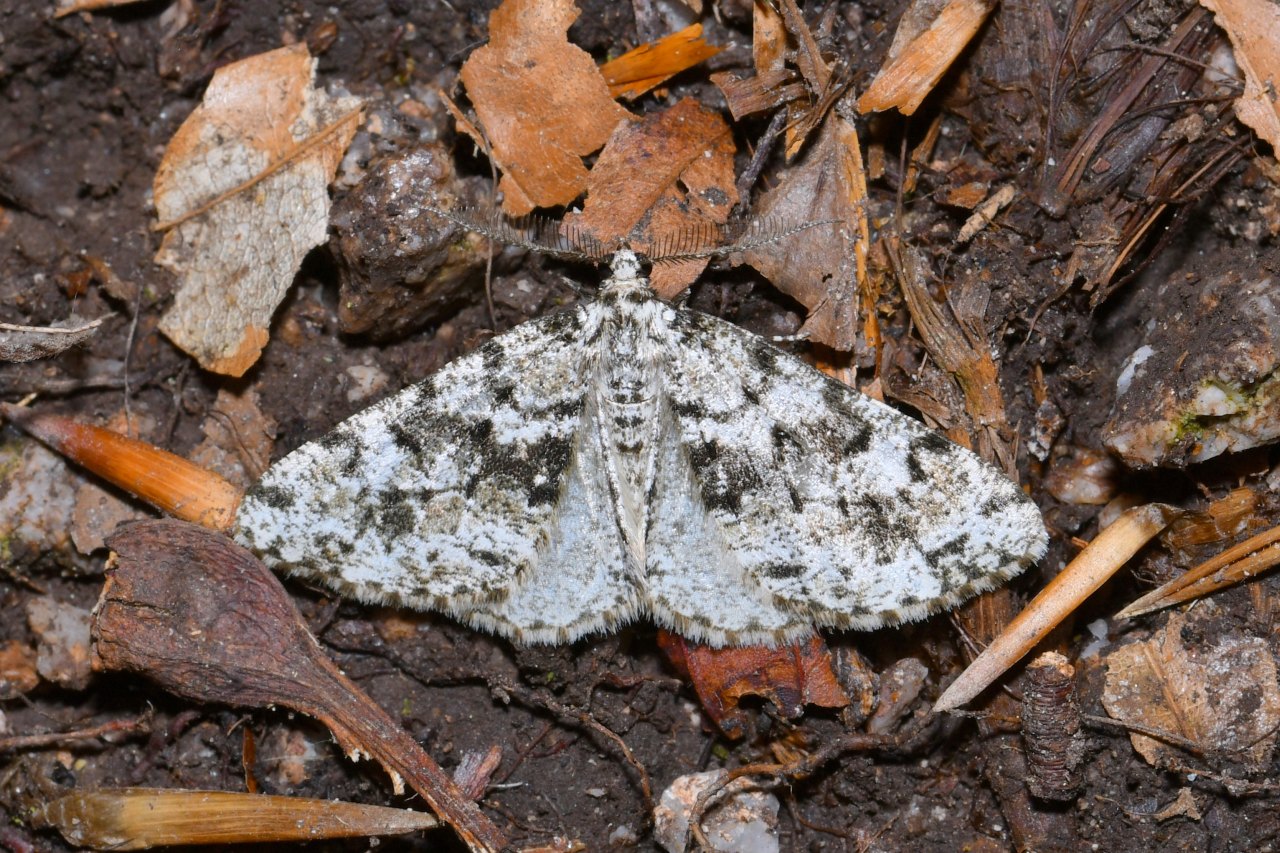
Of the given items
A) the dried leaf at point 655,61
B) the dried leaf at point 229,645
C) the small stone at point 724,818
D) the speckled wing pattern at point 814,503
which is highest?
the dried leaf at point 655,61

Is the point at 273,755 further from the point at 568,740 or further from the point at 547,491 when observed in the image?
the point at 547,491

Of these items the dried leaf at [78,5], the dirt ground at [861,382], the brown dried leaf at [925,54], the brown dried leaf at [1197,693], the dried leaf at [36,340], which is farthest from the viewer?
the dried leaf at [78,5]

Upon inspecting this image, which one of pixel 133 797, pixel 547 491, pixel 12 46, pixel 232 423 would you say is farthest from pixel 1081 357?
pixel 12 46

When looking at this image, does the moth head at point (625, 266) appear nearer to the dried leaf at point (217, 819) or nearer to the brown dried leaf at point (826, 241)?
the brown dried leaf at point (826, 241)

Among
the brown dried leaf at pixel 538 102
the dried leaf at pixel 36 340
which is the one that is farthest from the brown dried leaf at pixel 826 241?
the dried leaf at pixel 36 340

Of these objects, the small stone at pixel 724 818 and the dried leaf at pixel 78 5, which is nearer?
the small stone at pixel 724 818

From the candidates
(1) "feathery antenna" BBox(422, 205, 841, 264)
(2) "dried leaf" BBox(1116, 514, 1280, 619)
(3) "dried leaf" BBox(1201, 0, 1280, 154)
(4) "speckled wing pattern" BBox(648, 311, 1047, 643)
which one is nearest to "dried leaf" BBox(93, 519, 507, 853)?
(4) "speckled wing pattern" BBox(648, 311, 1047, 643)
